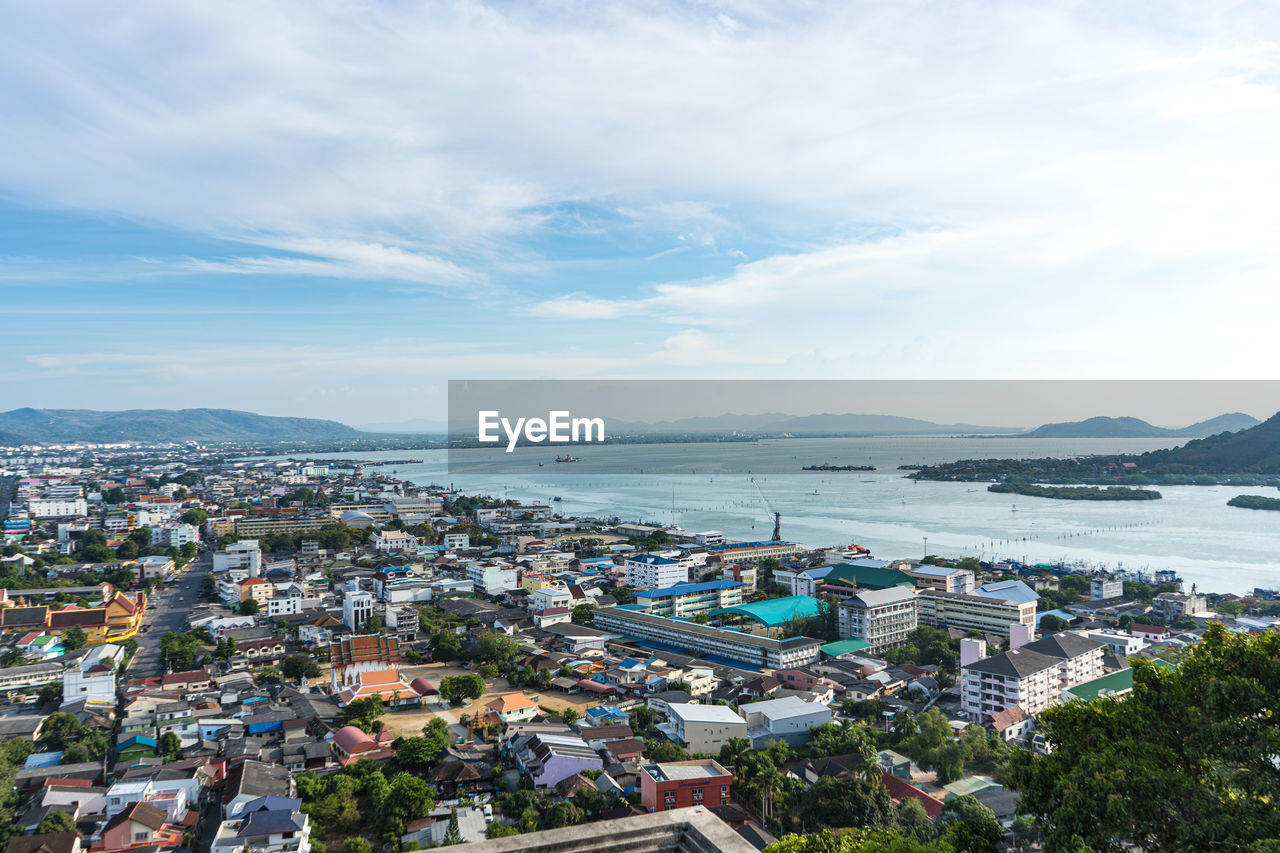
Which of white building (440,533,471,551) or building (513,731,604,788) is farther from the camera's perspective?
white building (440,533,471,551)

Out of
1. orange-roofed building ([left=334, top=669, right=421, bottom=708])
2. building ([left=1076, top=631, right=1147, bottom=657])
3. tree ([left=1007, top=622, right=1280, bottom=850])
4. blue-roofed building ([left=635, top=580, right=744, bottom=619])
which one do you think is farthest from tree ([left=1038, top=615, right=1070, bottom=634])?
tree ([left=1007, top=622, right=1280, bottom=850])

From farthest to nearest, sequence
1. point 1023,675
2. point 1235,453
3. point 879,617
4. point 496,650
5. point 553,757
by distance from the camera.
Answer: point 1235,453 < point 879,617 < point 496,650 < point 1023,675 < point 553,757

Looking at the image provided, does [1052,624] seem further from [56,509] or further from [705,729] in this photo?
[56,509]

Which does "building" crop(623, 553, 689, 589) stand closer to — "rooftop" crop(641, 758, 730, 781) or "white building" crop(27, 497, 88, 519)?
"rooftop" crop(641, 758, 730, 781)

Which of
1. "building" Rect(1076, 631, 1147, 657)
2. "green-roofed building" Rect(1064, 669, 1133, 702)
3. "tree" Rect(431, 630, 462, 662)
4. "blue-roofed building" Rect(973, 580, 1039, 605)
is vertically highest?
"blue-roofed building" Rect(973, 580, 1039, 605)

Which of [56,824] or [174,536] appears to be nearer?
[56,824]

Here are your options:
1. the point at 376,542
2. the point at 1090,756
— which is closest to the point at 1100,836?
the point at 1090,756

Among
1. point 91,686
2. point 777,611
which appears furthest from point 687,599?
point 91,686
